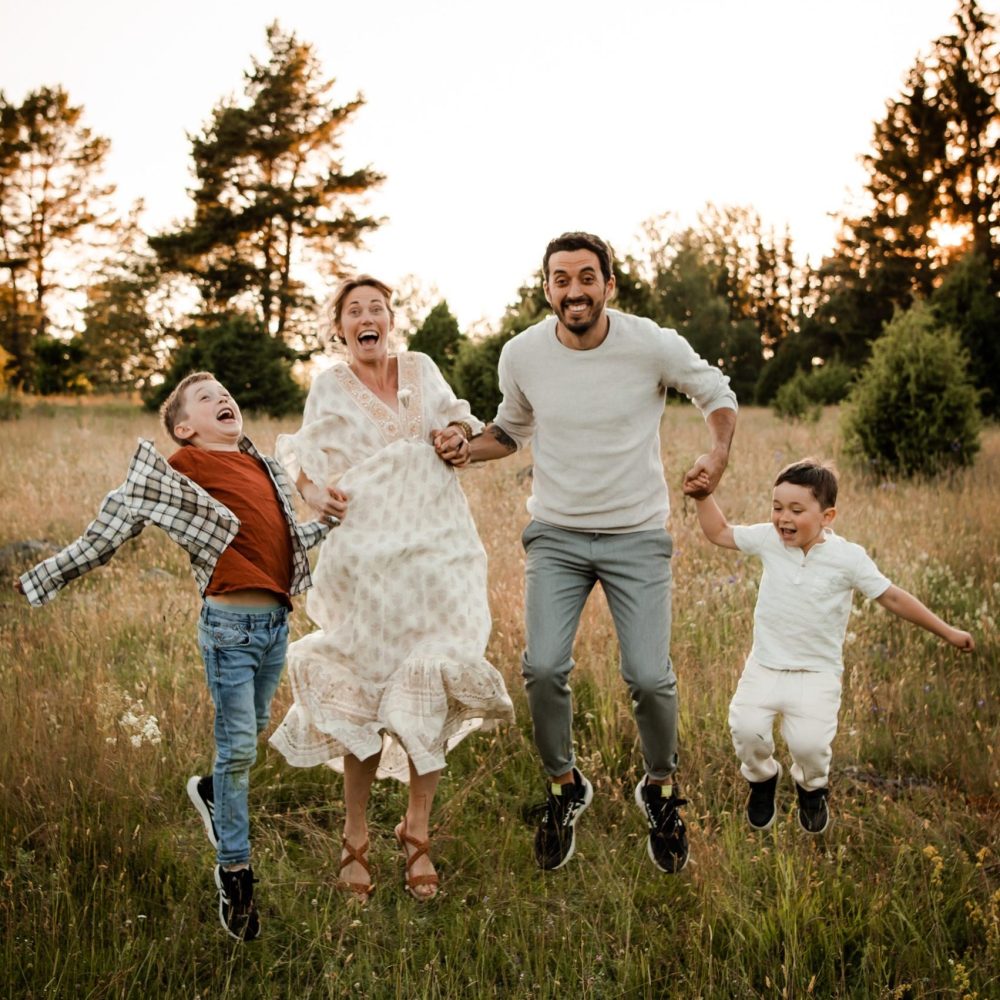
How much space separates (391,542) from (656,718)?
4.13ft

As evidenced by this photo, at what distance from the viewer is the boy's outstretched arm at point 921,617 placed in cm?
329

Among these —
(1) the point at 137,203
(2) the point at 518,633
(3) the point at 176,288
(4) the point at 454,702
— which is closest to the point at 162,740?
(4) the point at 454,702

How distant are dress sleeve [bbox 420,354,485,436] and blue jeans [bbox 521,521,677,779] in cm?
63

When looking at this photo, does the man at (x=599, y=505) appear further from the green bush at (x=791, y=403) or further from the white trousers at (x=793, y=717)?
the green bush at (x=791, y=403)

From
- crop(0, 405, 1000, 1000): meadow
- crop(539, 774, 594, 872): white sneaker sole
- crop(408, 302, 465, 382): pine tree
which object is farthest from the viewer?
crop(408, 302, 465, 382): pine tree

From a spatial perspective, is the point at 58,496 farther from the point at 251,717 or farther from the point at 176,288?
the point at 176,288

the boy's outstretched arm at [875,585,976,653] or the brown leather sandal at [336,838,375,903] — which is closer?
the boy's outstretched arm at [875,585,976,653]

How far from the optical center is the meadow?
3014 mm

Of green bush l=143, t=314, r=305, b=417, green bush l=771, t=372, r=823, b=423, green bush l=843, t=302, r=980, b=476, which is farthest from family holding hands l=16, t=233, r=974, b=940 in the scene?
green bush l=143, t=314, r=305, b=417

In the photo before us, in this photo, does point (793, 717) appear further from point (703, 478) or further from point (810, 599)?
point (703, 478)

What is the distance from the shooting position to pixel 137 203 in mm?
34594

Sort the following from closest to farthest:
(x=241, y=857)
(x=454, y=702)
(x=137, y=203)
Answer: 1. (x=241, y=857)
2. (x=454, y=702)
3. (x=137, y=203)

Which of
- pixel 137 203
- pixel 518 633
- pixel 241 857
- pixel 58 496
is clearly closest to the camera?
pixel 241 857

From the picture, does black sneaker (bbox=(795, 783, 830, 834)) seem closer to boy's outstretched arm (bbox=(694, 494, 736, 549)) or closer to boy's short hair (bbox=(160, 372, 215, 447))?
boy's outstretched arm (bbox=(694, 494, 736, 549))
